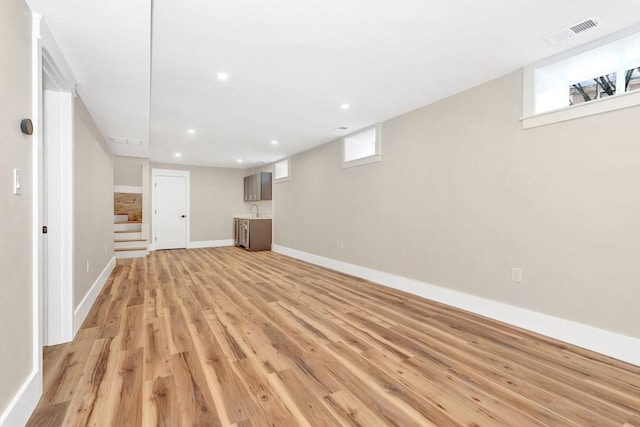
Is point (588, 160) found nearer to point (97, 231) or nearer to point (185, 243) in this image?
point (97, 231)

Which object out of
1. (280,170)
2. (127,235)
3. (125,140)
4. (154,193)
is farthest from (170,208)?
(125,140)

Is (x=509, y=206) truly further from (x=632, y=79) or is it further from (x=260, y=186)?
(x=260, y=186)

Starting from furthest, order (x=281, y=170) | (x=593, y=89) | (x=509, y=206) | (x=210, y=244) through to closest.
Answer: (x=210, y=244) → (x=281, y=170) → (x=509, y=206) → (x=593, y=89)

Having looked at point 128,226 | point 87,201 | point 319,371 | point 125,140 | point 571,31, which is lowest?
point 319,371

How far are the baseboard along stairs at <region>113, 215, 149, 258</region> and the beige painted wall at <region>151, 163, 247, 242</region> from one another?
1469 mm

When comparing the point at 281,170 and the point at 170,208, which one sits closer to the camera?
the point at 281,170

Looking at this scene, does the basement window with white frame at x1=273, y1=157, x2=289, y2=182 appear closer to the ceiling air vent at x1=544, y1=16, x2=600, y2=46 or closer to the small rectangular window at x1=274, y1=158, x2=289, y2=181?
the small rectangular window at x1=274, y1=158, x2=289, y2=181

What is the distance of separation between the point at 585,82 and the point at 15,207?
408 cm

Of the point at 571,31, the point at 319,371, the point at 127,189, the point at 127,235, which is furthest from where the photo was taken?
the point at 127,189

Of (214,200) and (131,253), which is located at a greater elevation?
(214,200)

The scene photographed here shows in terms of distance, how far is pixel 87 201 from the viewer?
10.1 ft

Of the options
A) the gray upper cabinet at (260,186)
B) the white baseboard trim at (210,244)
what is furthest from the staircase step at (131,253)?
the gray upper cabinet at (260,186)

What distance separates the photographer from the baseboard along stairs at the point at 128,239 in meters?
6.28

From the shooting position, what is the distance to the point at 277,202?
7.34 meters
